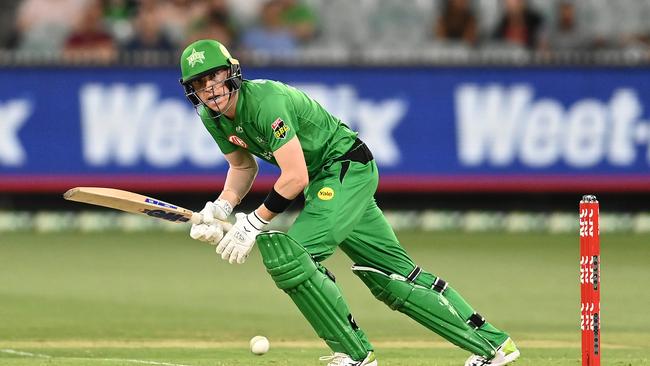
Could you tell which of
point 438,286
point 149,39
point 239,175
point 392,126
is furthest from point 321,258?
point 149,39

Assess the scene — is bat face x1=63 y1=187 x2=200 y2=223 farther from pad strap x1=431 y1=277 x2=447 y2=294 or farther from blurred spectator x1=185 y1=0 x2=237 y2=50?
blurred spectator x1=185 y1=0 x2=237 y2=50

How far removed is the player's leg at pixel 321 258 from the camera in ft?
20.1

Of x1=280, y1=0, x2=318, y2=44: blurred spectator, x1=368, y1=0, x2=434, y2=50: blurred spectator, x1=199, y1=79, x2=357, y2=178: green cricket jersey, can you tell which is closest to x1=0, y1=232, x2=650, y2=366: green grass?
x1=199, y1=79, x2=357, y2=178: green cricket jersey

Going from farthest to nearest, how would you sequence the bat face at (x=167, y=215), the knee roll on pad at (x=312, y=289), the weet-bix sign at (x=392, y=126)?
1. the weet-bix sign at (x=392, y=126)
2. the bat face at (x=167, y=215)
3. the knee roll on pad at (x=312, y=289)

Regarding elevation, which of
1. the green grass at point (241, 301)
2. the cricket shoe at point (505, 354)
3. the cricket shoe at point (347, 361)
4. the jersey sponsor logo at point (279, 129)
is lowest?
the green grass at point (241, 301)

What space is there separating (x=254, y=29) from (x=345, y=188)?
28.3 feet

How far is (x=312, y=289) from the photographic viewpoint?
620 cm

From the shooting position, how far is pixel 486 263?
12062 millimetres

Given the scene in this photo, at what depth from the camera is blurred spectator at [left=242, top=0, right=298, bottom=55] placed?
14805 millimetres

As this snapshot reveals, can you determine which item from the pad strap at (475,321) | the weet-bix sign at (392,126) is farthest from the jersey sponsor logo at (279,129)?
the weet-bix sign at (392,126)

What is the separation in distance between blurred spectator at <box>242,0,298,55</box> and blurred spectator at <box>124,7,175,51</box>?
907 millimetres

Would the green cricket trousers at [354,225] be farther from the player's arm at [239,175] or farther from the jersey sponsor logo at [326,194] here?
the player's arm at [239,175]

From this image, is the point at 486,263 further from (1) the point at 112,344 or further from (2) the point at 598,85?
(1) the point at 112,344

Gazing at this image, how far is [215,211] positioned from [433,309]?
1096 millimetres
